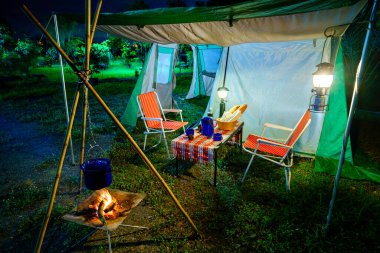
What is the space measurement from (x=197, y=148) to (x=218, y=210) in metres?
0.97

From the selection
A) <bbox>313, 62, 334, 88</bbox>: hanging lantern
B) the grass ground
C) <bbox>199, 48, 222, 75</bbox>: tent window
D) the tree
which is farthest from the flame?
the tree

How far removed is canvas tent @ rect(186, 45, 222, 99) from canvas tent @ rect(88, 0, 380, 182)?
4.81m

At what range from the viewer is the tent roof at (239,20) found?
305 centimetres

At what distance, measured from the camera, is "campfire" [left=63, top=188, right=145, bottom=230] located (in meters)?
2.43

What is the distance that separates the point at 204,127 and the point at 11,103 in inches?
413

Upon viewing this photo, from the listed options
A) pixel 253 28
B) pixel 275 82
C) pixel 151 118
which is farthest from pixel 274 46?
pixel 151 118

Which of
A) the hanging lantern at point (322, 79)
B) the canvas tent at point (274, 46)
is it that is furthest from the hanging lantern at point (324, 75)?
the canvas tent at point (274, 46)

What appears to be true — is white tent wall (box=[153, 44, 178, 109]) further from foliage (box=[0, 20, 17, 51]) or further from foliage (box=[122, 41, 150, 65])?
foliage (box=[0, 20, 17, 51])

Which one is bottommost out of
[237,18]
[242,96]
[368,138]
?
[368,138]

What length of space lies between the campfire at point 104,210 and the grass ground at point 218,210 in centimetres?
44

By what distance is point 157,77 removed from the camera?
26.0ft

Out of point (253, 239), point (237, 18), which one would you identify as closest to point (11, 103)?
point (237, 18)

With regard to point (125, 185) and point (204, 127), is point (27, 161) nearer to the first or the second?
point (125, 185)

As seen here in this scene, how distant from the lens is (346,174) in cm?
414
